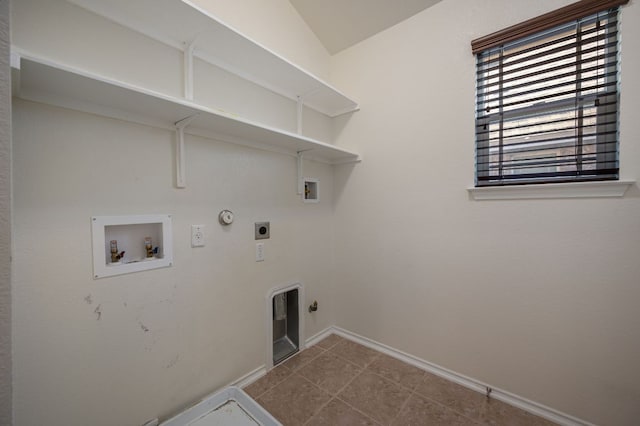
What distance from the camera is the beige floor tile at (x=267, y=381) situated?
1733mm

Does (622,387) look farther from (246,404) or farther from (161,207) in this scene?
(161,207)

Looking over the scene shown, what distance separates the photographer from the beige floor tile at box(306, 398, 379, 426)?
1502 mm

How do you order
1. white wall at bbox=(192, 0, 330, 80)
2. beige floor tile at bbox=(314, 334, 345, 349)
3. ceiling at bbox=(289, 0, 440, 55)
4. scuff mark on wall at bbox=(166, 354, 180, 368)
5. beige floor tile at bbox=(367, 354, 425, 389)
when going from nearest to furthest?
scuff mark on wall at bbox=(166, 354, 180, 368)
white wall at bbox=(192, 0, 330, 80)
beige floor tile at bbox=(367, 354, 425, 389)
ceiling at bbox=(289, 0, 440, 55)
beige floor tile at bbox=(314, 334, 345, 349)

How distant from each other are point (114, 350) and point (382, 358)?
180cm

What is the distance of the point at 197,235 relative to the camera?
1561 mm

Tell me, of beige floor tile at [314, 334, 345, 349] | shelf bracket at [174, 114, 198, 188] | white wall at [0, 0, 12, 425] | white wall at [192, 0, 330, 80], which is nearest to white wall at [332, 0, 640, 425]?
beige floor tile at [314, 334, 345, 349]

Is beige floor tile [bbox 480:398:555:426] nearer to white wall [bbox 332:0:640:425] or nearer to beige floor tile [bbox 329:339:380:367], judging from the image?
white wall [bbox 332:0:640:425]

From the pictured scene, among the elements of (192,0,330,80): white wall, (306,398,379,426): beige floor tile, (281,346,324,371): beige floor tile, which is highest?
(192,0,330,80): white wall

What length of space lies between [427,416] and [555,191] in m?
1.51

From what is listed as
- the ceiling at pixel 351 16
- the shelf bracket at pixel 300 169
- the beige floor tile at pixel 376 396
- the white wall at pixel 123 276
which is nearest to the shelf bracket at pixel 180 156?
the white wall at pixel 123 276

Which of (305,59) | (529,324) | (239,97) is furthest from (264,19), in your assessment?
(529,324)

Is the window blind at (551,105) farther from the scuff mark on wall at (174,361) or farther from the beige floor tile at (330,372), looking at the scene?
the scuff mark on wall at (174,361)

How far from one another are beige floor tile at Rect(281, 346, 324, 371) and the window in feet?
5.94

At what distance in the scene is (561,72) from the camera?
1505mm
